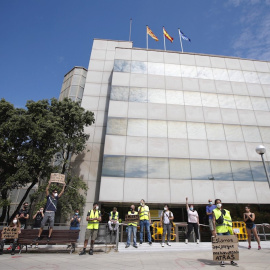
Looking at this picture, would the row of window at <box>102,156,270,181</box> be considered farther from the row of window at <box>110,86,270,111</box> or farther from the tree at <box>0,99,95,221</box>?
the row of window at <box>110,86,270,111</box>

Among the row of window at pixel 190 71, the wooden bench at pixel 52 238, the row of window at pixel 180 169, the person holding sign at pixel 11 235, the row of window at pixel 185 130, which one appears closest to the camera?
the person holding sign at pixel 11 235

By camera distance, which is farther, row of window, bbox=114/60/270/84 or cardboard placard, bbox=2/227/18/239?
row of window, bbox=114/60/270/84

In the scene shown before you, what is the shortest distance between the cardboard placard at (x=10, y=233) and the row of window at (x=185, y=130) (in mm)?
10945

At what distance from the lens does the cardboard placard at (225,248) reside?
556cm

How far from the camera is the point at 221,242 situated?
5746mm

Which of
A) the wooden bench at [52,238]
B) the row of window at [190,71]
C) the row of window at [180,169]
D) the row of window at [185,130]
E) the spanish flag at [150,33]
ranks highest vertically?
the spanish flag at [150,33]

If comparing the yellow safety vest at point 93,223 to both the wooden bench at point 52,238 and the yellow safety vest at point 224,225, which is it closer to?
the wooden bench at point 52,238

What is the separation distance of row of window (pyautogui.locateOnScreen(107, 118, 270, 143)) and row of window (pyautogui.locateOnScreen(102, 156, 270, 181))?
243 cm

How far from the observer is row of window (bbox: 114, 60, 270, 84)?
21281mm

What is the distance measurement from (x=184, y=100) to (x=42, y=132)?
1385cm

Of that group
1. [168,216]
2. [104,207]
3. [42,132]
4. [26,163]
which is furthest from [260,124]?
[26,163]

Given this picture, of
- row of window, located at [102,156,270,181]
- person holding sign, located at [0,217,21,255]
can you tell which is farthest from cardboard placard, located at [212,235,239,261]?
row of window, located at [102,156,270,181]

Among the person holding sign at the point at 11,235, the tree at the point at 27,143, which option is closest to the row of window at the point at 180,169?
the tree at the point at 27,143

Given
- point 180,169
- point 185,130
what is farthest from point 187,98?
point 180,169
